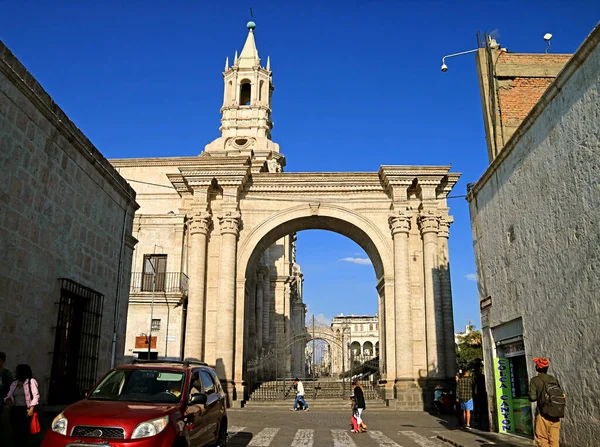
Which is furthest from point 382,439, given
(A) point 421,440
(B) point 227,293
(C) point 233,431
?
(B) point 227,293

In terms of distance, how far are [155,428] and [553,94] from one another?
7807 mm

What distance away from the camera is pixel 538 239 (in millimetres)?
9445

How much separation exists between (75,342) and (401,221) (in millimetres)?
14434

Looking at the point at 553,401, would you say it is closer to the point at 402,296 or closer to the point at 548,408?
the point at 548,408

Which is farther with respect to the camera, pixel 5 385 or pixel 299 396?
pixel 299 396

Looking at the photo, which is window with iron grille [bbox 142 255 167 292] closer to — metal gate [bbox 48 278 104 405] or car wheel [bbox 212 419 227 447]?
metal gate [bbox 48 278 104 405]

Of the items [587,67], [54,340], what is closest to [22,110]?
[54,340]

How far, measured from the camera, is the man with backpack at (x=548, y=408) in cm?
661

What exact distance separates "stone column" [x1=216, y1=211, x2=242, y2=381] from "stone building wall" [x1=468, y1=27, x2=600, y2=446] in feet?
37.6

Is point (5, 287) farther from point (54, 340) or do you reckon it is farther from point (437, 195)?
point (437, 195)

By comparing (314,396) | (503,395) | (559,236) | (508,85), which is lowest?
(314,396)

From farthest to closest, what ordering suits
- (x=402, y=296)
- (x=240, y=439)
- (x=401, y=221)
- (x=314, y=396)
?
(x=401, y=221) < (x=314, y=396) < (x=402, y=296) < (x=240, y=439)

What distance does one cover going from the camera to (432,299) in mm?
20938

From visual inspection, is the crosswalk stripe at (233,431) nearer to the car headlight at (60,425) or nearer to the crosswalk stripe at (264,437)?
the crosswalk stripe at (264,437)
